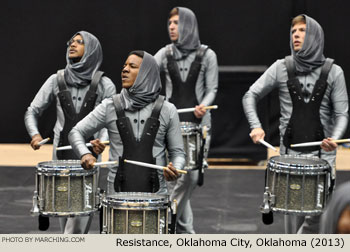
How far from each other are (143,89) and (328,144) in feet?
4.57

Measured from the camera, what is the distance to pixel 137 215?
13.8ft

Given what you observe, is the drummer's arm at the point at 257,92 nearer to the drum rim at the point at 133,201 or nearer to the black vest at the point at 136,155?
the black vest at the point at 136,155

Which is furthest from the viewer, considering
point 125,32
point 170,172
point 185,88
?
point 125,32

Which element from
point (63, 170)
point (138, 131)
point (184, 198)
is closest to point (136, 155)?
point (138, 131)

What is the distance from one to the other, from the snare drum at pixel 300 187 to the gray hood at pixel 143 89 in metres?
0.96

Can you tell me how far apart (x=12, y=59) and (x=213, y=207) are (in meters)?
4.57

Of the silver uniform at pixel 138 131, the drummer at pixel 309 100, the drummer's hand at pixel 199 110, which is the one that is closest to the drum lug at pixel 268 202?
the drummer at pixel 309 100

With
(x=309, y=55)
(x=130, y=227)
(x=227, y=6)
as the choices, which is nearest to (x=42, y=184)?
(x=130, y=227)

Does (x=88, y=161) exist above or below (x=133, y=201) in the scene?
above

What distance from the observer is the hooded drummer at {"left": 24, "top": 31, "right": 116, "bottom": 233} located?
5.60m

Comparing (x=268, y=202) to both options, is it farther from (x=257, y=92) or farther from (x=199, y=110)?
(x=199, y=110)

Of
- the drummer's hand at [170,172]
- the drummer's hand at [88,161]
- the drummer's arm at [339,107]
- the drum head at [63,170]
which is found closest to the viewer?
the drummer's hand at [170,172]

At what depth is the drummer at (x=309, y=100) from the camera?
552 centimetres

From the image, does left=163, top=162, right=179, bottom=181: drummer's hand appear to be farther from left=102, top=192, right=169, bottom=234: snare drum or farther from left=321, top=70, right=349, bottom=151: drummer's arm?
left=321, top=70, right=349, bottom=151: drummer's arm
